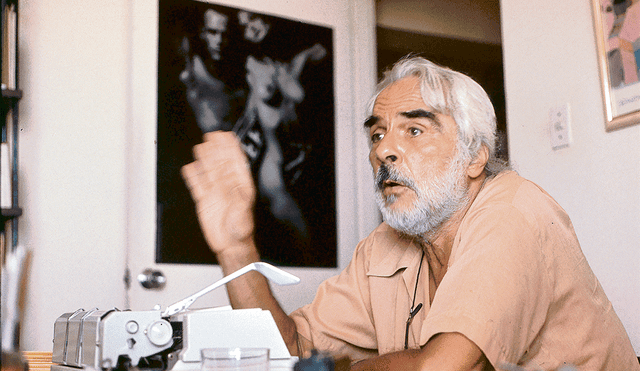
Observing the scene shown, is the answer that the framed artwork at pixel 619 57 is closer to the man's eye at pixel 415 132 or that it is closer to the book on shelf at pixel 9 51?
the man's eye at pixel 415 132

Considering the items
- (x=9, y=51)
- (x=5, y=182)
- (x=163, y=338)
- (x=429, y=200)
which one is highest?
(x=9, y=51)

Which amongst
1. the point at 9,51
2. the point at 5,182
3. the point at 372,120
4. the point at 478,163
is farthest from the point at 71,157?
the point at 478,163

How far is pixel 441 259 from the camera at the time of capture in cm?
150

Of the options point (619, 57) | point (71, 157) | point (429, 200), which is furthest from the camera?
point (71, 157)

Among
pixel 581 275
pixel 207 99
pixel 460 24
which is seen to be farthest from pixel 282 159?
pixel 460 24

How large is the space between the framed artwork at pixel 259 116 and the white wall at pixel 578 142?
0.85 metres

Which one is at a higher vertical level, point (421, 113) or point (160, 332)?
point (421, 113)

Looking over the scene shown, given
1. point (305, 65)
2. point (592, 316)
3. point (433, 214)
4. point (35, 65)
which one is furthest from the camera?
point (305, 65)

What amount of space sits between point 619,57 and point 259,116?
1.35 metres

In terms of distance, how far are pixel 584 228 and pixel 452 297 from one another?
2.76 feet

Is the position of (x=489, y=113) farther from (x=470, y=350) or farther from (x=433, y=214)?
(x=470, y=350)

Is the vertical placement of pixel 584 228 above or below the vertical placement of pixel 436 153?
below

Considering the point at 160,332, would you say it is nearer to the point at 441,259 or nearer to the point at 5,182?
the point at 441,259

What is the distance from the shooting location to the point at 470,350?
0.95m
